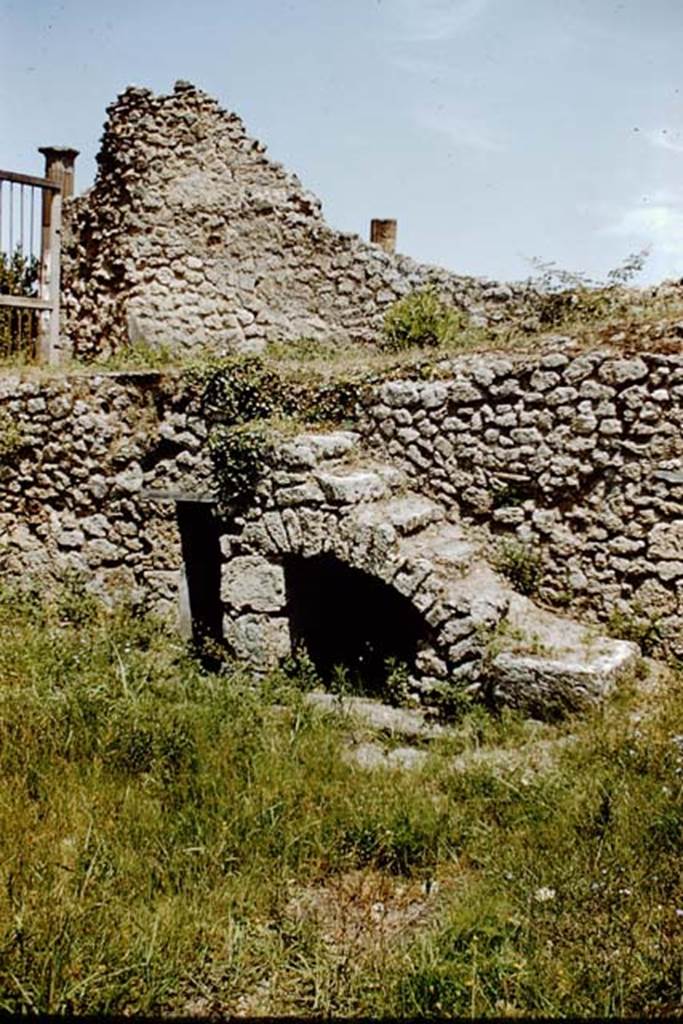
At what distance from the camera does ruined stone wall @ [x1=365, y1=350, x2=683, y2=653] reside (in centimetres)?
845

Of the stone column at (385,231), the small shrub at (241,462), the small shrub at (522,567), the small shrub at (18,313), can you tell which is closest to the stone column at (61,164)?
the small shrub at (18,313)

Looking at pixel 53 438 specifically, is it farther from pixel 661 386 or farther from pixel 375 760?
pixel 661 386

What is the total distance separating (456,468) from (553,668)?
269 cm

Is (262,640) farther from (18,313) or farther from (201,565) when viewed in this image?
(18,313)

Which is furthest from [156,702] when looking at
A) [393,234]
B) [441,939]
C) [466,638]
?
[393,234]

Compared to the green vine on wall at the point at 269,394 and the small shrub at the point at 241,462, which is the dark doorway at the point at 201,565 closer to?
the green vine on wall at the point at 269,394

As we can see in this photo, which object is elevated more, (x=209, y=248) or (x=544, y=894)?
(x=209, y=248)

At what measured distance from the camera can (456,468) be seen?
945 cm

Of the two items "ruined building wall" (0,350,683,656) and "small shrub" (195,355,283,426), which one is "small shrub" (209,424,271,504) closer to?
"ruined building wall" (0,350,683,656)

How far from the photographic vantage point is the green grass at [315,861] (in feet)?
13.7

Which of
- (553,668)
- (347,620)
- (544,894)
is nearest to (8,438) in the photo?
(347,620)

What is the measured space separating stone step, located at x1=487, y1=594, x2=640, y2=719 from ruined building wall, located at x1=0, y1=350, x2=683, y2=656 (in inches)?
30.2

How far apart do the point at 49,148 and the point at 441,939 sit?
14088 millimetres

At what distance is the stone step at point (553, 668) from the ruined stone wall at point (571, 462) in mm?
772
